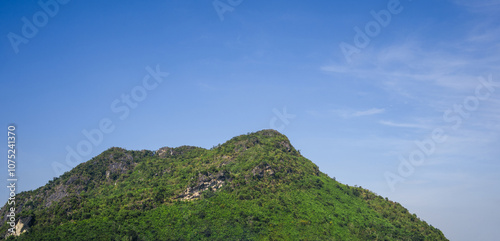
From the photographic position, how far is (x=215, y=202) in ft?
340

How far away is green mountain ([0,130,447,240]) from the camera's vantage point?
93125mm

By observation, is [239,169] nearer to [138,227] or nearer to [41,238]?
[138,227]

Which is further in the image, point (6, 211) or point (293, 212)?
point (6, 211)

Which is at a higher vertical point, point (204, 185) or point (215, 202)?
point (204, 185)

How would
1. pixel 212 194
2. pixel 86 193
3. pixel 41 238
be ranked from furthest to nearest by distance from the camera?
pixel 86 193
pixel 212 194
pixel 41 238

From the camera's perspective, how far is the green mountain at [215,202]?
93125mm

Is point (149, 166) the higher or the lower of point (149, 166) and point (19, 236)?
the higher

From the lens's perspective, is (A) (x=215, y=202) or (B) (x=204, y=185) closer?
(A) (x=215, y=202)

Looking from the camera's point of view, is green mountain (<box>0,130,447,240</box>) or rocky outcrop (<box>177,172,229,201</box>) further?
rocky outcrop (<box>177,172,229,201</box>)

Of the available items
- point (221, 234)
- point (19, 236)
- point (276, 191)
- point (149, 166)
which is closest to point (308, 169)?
point (276, 191)

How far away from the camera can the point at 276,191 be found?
369 feet

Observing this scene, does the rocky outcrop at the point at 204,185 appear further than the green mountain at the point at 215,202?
Yes

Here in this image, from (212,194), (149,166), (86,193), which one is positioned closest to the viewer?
(212,194)

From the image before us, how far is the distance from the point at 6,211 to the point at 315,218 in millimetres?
105039
